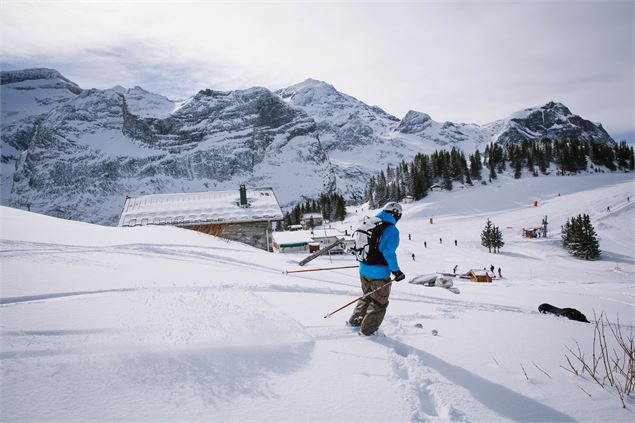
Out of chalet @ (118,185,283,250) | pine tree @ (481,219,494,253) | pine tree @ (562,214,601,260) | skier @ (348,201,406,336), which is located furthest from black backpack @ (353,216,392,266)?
pine tree @ (562,214,601,260)

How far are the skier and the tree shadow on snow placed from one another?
0.84 m

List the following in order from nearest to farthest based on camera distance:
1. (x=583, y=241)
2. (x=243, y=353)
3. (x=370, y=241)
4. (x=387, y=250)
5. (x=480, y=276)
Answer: (x=243, y=353) → (x=387, y=250) → (x=370, y=241) → (x=480, y=276) → (x=583, y=241)

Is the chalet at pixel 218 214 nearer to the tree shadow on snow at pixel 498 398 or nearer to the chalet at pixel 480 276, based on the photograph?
the chalet at pixel 480 276

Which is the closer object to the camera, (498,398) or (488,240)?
(498,398)

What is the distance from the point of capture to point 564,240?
45.2 metres

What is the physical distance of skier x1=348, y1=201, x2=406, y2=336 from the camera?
4428 mm

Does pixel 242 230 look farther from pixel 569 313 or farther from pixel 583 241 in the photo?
pixel 583 241

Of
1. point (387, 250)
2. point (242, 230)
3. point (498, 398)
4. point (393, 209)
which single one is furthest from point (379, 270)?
point (242, 230)

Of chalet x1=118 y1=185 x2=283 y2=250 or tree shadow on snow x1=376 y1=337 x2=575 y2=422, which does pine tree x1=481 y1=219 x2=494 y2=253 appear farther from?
tree shadow on snow x1=376 y1=337 x2=575 y2=422

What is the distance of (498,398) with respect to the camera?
306 centimetres

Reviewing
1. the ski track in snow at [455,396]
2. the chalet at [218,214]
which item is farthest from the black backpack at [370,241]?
the chalet at [218,214]

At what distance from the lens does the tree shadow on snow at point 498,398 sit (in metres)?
2.82

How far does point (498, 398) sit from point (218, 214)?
23.9 m

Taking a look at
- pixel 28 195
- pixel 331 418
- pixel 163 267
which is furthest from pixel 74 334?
pixel 28 195
